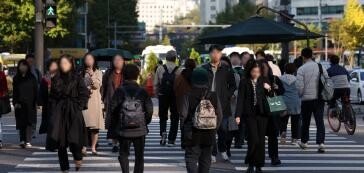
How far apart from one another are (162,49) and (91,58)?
47.7 metres

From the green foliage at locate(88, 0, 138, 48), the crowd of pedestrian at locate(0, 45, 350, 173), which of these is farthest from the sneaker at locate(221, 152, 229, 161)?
the green foliage at locate(88, 0, 138, 48)

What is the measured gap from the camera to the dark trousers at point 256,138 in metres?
11.6

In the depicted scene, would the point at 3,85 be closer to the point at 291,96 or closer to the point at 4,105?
the point at 4,105

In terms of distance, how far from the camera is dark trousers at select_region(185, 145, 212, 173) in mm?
9750

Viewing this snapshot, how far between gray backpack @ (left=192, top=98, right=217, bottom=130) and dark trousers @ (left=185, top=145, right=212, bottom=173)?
0.28 m

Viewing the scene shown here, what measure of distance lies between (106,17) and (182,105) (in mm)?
88527

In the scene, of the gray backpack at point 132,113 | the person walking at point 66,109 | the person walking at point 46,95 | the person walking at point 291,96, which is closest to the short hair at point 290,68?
the person walking at point 291,96

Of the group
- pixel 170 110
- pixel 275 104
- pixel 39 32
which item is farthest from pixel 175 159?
pixel 39 32

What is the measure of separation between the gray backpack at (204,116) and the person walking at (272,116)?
225cm

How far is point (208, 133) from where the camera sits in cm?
973

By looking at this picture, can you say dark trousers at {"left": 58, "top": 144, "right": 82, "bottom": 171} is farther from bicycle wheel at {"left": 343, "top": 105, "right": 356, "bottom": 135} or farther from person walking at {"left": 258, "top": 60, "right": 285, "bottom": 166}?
bicycle wheel at {"left": 343, "top": 105, "right": 356, "bottom": 135}

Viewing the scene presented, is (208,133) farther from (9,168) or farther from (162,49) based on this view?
(162,49)

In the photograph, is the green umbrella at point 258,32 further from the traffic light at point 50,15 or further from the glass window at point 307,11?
the glass window at point 307,11

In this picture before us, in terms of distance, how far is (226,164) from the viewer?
1309cm
